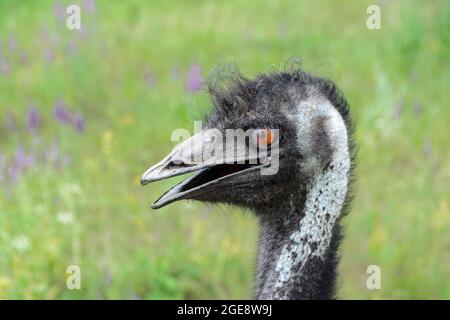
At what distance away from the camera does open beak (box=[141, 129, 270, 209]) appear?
9.53 feet

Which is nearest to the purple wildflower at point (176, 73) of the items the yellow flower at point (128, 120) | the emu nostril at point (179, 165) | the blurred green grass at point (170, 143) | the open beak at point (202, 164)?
the blurred green grass at point (170, 143)

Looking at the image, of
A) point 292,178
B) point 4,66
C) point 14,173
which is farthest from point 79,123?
point 292,178

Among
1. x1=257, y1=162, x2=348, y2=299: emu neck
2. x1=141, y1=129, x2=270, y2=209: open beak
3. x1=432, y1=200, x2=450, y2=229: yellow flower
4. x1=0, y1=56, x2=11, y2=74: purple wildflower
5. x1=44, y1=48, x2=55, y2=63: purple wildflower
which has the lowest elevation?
→ x1=432, y1=200, x2=450, y2=229: yellow flower

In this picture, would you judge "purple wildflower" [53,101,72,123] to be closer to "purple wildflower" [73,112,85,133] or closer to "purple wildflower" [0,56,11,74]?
"purple wildflower" [73,112,85,133]

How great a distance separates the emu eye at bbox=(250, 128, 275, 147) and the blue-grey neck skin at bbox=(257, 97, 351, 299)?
0.12 m

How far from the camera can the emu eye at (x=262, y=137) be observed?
302 centimetres

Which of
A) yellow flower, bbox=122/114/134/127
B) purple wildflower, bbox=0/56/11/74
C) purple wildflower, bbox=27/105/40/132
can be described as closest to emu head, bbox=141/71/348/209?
purple wildflower, bbox=27/105/40/132

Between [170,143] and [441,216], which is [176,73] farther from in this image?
[441,216]

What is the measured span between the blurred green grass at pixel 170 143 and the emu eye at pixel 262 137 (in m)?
1.01

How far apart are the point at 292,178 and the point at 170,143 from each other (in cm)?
287

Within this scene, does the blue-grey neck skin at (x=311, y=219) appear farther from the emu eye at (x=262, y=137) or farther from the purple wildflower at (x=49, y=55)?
the purple wildflower at (x=49, y=55)

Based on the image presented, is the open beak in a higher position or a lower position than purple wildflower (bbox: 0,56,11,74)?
lower

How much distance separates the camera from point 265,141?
9.96ft

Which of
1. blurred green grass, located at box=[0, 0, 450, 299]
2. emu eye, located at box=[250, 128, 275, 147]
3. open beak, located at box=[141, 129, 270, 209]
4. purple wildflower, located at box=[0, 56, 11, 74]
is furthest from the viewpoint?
purple wildflower, located at box=[0, 56, 11, 74]
